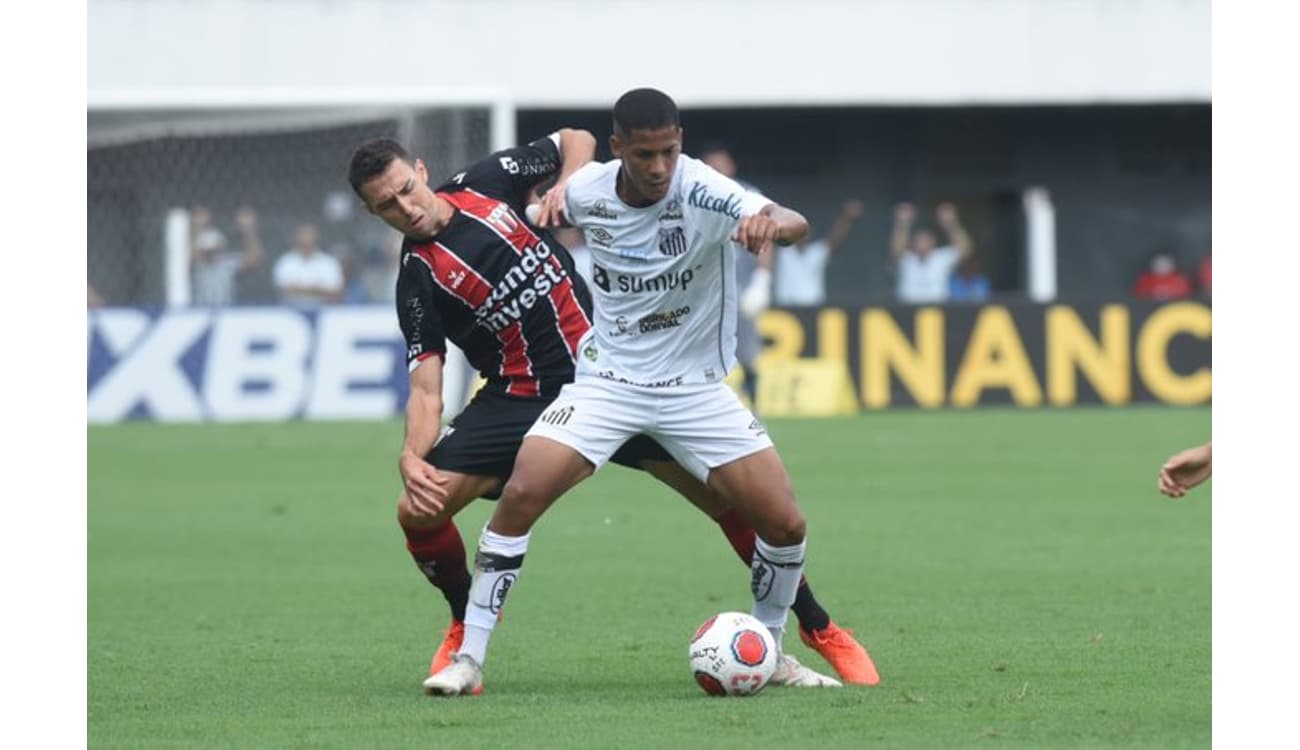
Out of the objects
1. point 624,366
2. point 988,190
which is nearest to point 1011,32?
point 988,190

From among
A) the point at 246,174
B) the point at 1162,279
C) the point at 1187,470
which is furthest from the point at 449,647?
the point at 1162,279

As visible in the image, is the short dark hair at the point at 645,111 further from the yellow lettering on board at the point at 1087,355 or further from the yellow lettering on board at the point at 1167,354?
the yellow lettering on board at the point at 1167,354

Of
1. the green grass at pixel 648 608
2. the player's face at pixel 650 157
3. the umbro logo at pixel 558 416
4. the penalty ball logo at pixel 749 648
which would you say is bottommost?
the green grass at pixel 648 608

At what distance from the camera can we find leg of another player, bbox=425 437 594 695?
328 inches

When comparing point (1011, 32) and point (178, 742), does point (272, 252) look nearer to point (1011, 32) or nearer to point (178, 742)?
point (1011, 32)

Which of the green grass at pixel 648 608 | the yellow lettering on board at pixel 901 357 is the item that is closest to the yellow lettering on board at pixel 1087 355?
the yellow lettering on board at pixel 901 357

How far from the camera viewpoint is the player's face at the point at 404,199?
8.59m

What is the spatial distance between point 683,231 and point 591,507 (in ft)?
25.8

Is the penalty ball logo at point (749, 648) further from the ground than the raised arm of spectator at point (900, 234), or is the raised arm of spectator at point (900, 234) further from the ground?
the raised arm of spectator at point (900, 234)

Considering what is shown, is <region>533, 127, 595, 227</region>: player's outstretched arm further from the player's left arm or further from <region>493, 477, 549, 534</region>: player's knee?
the player's left arm

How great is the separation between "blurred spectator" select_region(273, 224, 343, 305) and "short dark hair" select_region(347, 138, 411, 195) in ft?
57.7

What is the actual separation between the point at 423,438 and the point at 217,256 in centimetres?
1847

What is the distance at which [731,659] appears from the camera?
8.07m

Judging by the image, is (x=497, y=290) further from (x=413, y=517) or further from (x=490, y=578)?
(x=490, y=578)
